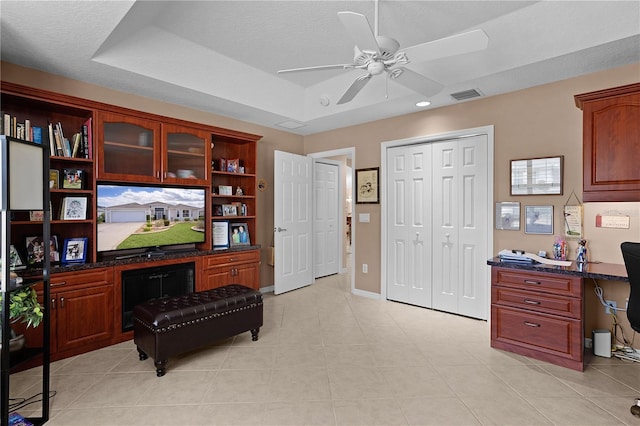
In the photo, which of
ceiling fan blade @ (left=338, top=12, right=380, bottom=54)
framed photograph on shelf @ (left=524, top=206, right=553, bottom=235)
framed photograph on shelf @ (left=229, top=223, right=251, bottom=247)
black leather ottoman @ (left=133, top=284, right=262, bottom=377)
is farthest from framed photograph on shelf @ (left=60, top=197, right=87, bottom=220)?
framed photograph on shelf @ (left=524, top=206, right=553, bottom=235)

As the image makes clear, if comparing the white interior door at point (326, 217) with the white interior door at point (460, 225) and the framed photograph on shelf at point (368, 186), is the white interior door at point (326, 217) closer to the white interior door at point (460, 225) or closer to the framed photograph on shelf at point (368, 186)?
the framed photograph on shelf at point (368, 186)

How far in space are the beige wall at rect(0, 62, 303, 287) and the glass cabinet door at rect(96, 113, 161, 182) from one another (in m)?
0.40

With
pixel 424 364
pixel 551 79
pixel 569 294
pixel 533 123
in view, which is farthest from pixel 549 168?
pixel 424 364

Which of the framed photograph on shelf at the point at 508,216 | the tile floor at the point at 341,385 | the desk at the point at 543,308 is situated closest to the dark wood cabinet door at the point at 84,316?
the tile floor at the point at 341,385

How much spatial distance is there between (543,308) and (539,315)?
69 millimetres

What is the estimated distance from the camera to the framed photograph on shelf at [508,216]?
3.35 metres

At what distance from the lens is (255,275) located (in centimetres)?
421

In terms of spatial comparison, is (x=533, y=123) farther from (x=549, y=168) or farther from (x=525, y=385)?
(x=525, y=385)

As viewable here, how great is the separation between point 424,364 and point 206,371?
1766mm

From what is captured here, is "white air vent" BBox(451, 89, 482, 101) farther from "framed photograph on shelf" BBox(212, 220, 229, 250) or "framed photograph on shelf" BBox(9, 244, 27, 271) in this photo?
"framed photograph on shelf" BBox(9, 244, 27, 271)

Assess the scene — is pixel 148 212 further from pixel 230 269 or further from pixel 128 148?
pixel 230 269

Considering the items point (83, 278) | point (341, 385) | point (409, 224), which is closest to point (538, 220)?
point (409, 224)

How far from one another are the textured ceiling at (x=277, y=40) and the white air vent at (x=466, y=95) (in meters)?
0.11

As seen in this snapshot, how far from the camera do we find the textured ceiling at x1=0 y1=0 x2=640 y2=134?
2314 millimetres
